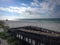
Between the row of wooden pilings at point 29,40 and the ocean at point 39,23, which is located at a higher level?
the ocean at point 39,23

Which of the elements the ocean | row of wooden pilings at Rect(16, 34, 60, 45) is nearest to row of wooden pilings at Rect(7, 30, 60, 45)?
row of wooden pilings at Rect(16, 34, 60, 45)

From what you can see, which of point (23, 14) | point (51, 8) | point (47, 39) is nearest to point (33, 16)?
point (23, 14)

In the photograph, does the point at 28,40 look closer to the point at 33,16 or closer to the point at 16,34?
the point at 16,34

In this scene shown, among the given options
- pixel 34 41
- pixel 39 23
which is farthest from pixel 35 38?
pixel 39 23

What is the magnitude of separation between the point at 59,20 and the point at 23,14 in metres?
0.54

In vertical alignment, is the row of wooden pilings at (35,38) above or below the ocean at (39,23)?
below

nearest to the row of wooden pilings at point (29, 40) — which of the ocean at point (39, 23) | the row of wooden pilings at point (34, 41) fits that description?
the row of wooden pilings at point (34, 41)

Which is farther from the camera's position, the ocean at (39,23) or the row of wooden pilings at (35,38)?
the ocean at (39,23)

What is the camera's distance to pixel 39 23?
1570mm

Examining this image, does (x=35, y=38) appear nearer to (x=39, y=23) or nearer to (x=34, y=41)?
(x=34, y=41)

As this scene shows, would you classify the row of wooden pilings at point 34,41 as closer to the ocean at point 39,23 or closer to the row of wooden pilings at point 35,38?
the row of wooden pilings at point 35,38

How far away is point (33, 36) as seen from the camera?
151 cm

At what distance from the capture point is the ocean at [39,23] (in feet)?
4.94

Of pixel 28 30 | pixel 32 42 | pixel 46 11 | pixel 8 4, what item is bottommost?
Result: pixel 32 42
